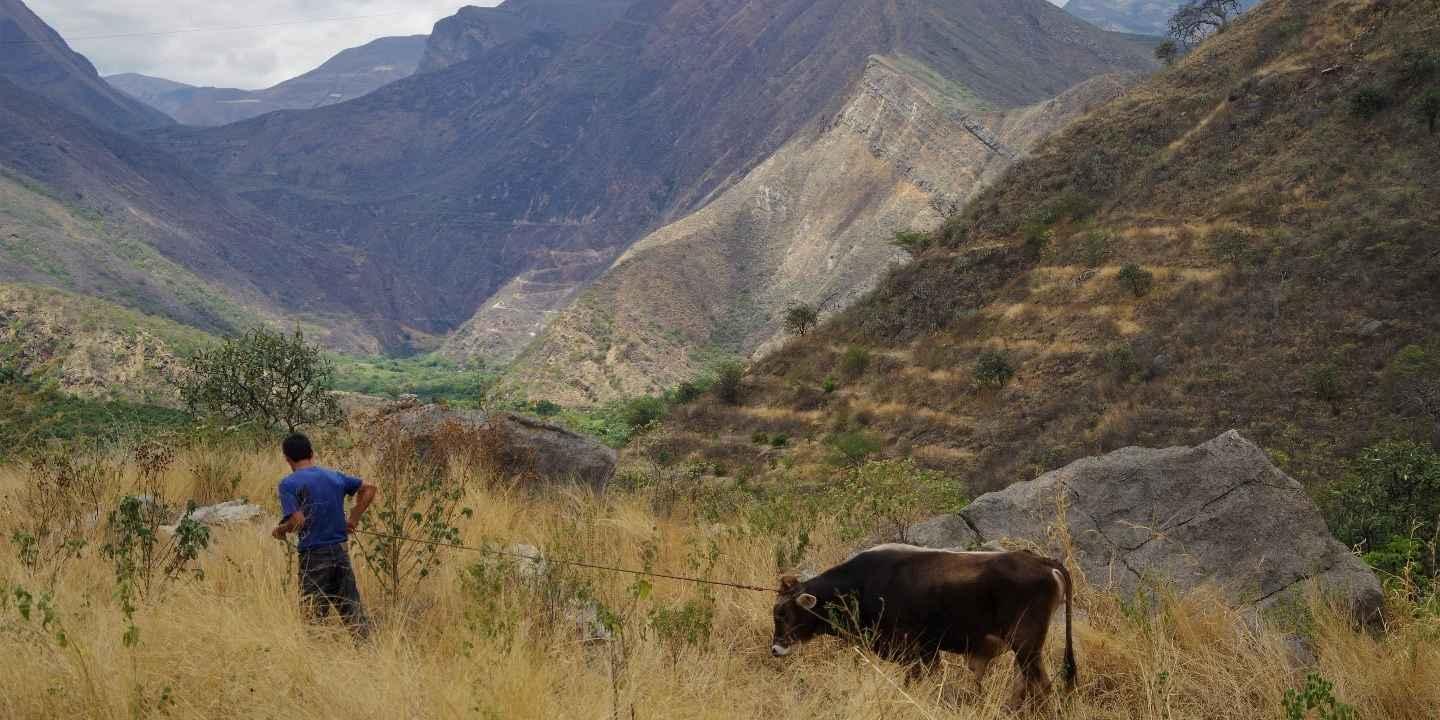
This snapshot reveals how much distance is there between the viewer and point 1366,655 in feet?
13.4

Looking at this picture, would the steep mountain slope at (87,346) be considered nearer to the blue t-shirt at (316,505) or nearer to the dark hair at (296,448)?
the dark hair at (296,448)

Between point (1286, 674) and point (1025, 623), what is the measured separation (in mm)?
1170

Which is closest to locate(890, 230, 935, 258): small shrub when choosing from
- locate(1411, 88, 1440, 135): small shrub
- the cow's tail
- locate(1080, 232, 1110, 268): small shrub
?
locate(1080, 232, 1110, 268): small shrub

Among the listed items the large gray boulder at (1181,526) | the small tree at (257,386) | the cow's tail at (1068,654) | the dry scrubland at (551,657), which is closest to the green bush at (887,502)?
the large gray boulder at (1181,526)

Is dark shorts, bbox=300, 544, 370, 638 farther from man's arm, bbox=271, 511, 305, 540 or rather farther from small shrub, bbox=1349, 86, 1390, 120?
small shrub, bbox=1349, 86, 1390, 120

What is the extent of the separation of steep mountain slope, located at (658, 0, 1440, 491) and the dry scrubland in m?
17.7

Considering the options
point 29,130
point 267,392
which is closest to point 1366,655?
point 267,392

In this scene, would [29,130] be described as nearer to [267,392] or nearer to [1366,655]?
[267,392]

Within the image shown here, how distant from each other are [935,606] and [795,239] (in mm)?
101041

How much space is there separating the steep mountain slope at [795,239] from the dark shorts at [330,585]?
74321 mm

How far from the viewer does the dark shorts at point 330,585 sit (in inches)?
177

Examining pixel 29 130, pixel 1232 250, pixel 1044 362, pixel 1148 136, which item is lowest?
pixel 1044 362

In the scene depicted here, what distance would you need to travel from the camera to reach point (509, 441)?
992 centimetres

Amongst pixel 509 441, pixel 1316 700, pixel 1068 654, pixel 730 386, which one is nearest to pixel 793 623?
pixel 1068 654
